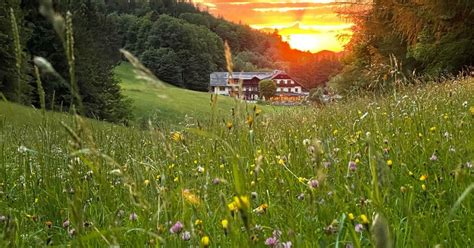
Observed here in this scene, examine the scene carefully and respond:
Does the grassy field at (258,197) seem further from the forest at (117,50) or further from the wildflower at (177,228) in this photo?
the forest at (117,50)

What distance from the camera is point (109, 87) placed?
1513 inches

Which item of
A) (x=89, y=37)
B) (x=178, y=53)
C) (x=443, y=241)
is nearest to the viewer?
(x=443, y=241)

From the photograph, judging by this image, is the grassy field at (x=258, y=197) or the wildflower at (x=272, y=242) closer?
the grassy field at (x=258, y=197)

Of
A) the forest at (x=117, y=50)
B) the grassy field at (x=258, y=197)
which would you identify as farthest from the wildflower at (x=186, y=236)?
the forest at (x=117, y=50)

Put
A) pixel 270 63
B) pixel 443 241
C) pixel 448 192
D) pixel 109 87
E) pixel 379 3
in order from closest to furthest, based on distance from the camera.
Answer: pixel 443 241, pixel 448 192, pixel 379 3, pixel 109 87, pixel 270 63

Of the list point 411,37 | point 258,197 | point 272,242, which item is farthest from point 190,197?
point 411,37

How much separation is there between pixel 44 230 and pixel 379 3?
18451mm

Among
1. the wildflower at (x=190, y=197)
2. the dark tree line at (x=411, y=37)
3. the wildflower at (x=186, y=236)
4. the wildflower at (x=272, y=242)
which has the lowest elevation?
the wildflower at (x=186, y=236)

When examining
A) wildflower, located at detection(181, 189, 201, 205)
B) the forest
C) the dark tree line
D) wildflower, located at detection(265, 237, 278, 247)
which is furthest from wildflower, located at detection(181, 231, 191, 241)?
the dark tree line

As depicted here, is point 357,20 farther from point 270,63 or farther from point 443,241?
point 270,63

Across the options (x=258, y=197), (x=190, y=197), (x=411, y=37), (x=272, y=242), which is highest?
(x=411, y=37)

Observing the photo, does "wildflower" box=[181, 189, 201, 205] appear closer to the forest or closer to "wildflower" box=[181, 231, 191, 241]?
"wildflower" box=[181, 231, 191, 241]

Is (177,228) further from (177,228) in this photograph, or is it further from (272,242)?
(272,242)

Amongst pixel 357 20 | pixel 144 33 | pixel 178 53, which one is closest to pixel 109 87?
pixel 357 20
